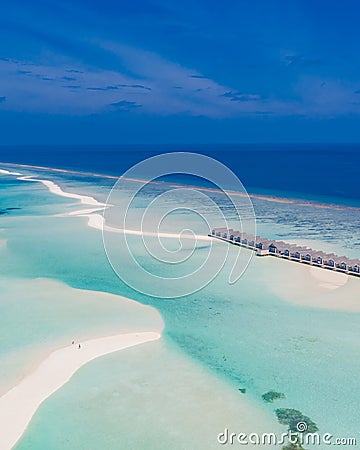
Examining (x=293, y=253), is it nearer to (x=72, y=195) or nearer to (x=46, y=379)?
(x=46, y=379)

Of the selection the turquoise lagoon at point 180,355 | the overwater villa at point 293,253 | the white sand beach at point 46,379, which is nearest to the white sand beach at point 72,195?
the overwater villa at point 293,253

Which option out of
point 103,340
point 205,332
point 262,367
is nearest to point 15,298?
point 103,340

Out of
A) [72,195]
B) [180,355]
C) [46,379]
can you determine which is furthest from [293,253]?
[72,195]

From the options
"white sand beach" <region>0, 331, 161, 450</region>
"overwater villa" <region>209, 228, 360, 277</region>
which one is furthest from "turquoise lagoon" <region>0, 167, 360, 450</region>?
"overwater villa" <region>209, 228, 360, 277</region>

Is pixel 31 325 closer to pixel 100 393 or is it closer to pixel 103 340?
pixel 103 340

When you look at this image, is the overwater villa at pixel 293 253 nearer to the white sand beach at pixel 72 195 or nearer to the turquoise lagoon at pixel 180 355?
the turquoise lagoon at pixel 180 355
